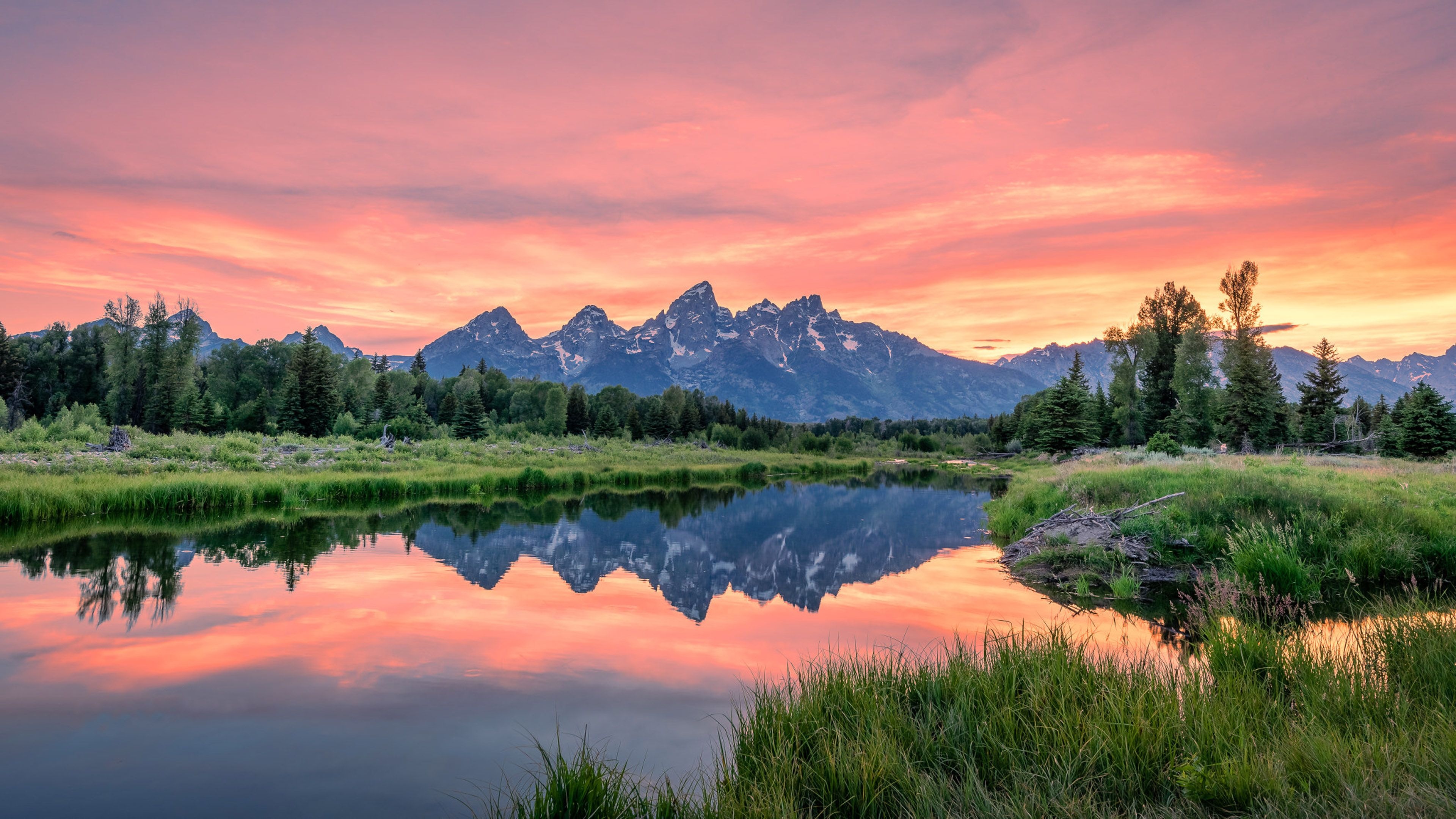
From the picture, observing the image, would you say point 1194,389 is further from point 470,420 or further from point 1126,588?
point 470,420

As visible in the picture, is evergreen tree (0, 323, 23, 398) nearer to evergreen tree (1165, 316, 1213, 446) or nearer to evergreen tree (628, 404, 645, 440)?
evergreen tree (628, 404, 645, 440)

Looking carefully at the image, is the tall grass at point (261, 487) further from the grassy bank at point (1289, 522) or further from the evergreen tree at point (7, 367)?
the evergreen tree at point (7, 367)

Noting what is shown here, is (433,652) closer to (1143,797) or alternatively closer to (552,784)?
(552,784)

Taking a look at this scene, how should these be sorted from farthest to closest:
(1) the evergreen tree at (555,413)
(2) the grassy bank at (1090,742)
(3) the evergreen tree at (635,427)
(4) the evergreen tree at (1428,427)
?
(3) the evergreen tree at (635,427) < (1) the evergreen tree at (555,413) < (4) the evergreen tree at (1428,427) < (2) the grassy bank at (1090,742)

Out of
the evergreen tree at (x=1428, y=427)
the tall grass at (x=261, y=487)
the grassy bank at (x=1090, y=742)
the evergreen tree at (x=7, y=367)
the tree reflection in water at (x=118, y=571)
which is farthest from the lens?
the evergreen tree at (x=7, y=367)

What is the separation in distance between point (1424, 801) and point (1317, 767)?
2.09ft

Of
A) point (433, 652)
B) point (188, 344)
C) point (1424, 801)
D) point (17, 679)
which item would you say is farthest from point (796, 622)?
point (188, 344)

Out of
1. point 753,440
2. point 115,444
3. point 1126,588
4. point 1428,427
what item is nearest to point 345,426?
point 115,444

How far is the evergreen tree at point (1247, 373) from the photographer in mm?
48000

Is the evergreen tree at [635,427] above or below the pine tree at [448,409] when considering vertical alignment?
below

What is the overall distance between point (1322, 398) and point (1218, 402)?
31.9ft

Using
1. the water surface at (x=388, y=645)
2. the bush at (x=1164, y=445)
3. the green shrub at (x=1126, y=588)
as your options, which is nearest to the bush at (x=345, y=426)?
the water surface at (x=388, y=645)

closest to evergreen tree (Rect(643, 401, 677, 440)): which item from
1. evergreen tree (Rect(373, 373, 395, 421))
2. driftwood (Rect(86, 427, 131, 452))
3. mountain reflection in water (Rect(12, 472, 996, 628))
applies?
evergreen tree (Rect(373, 373, 395, 421))

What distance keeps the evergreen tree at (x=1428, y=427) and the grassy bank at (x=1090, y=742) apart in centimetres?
4679
